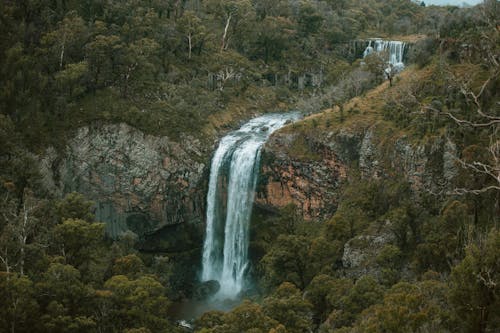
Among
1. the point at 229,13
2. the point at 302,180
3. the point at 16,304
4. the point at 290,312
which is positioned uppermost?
the point at 229,13

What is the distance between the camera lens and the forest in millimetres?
26125

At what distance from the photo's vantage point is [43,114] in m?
47.7

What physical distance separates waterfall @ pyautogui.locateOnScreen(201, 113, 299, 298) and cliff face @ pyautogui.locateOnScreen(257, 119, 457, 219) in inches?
52.1

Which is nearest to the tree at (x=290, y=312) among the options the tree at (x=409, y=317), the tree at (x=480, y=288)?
the tree at (x=409, y=317)

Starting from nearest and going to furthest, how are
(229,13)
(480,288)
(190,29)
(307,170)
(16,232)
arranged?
(480,288), (16,232), (307,170), (190,29), (229,13)

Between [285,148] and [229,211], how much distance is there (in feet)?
25.4

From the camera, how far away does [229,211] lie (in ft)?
165

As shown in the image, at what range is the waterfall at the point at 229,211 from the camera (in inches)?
1957

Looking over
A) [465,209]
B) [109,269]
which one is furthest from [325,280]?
[109,269]

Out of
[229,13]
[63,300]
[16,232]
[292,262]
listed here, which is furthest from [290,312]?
[229,13]

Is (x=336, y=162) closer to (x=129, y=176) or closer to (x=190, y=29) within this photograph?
(x=129, y=176)

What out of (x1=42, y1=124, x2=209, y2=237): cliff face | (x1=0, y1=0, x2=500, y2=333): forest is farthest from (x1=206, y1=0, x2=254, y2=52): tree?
(x1=42, y1=124, x2=209, y2=237): cliff face

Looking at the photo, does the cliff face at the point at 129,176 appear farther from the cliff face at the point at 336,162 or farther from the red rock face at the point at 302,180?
the cliff face at the point at 336,162

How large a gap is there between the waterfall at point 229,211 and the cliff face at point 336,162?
1.32 m
